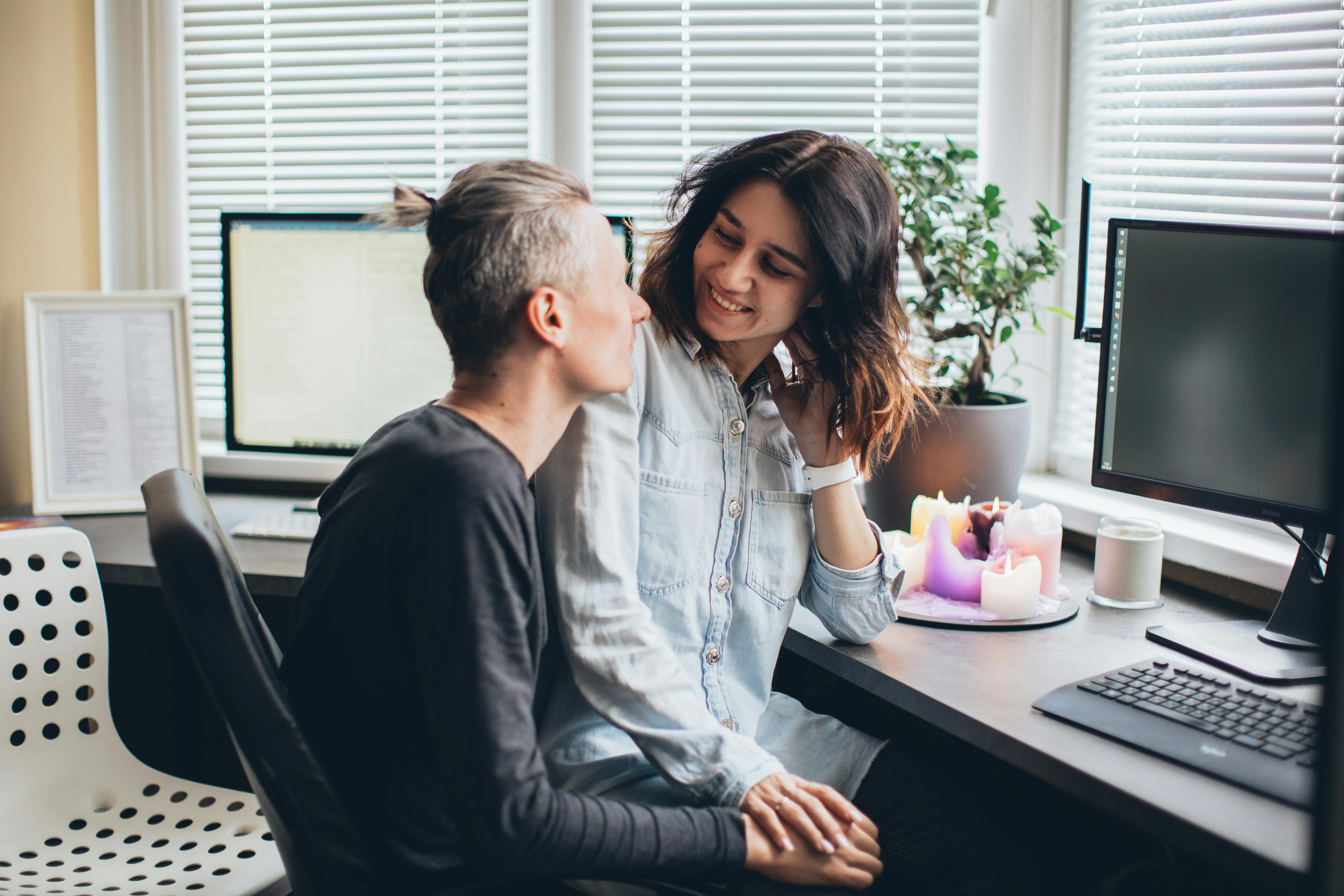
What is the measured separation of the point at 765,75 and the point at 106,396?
4.93ft

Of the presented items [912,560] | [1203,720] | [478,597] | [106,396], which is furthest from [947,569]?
[106,396]

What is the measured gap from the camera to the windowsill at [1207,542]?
56.8 inches

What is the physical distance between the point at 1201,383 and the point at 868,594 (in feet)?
1.74

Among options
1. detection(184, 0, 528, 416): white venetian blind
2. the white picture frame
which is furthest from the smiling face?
the white picture frame

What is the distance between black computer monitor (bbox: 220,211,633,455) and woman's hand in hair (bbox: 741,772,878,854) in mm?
1121

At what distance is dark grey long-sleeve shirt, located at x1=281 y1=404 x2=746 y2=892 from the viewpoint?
86 cm

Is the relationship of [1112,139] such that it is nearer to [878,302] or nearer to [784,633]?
[878,302]

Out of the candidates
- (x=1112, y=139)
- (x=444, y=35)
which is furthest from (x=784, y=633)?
(x=444, y=35)

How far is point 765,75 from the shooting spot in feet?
6.79

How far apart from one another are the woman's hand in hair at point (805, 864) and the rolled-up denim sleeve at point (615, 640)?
5cm

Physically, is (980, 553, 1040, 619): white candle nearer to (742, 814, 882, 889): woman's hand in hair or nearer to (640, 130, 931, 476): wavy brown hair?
(640, 130, 931, 476): wavy brown hair

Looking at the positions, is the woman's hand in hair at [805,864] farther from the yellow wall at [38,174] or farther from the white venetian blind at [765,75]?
the yellow wall at [38,174]

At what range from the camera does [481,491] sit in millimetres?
864

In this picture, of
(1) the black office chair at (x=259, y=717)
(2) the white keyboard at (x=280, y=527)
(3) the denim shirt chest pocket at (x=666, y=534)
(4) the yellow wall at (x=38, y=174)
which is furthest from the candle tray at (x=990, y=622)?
(4) the yellow wall at (x=38, y=174)
